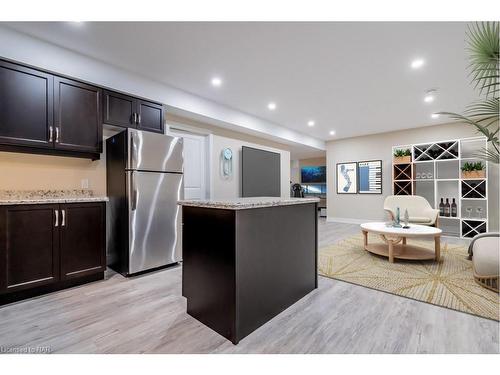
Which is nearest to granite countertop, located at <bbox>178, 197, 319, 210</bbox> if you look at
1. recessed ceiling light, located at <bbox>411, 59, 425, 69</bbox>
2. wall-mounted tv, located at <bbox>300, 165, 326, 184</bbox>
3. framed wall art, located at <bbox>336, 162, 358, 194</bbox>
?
recessed ceiling light, located at <bbox>411, 59, 425, 69</bbox>

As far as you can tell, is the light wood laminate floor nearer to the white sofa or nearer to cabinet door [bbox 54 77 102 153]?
the white sofa

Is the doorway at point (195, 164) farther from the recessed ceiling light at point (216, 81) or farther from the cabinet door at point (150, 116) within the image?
the recessed ceiling light at point (216, 81)

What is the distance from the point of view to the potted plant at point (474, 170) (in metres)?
4.87

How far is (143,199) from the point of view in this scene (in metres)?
2.99

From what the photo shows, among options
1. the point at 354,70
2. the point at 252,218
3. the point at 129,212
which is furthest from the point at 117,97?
the point at 354,70

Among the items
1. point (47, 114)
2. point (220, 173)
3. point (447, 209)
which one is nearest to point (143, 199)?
point (47, 114)

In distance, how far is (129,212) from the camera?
2879mm

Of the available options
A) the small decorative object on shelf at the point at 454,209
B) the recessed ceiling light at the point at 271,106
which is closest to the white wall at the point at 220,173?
the recessed ceiling light at the point at 271,106

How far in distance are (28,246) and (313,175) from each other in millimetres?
8674

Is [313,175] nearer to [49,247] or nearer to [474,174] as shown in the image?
[474,174]

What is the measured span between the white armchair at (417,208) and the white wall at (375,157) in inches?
46.0
